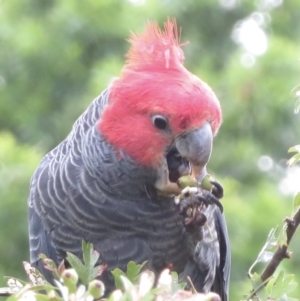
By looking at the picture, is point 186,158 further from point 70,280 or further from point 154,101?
point 70,280

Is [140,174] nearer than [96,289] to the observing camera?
No

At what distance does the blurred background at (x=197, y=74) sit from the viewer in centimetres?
322

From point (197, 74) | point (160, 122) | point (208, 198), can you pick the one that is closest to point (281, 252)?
point (208, 198)

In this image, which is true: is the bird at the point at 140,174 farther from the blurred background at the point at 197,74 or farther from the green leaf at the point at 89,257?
the blurred background at the point at 197,74

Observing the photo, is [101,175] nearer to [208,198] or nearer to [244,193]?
[208,198]

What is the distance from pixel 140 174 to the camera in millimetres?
1564

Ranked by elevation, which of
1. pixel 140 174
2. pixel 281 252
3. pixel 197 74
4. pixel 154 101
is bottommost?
pixel 281 252

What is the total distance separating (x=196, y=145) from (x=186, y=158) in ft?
0.19

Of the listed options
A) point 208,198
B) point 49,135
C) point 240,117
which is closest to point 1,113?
point 49,135

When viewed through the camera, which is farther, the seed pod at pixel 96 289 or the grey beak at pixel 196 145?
the grey beak at pixel 196 145

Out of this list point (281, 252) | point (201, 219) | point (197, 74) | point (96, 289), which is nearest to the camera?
point (96, 289)

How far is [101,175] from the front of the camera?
1613 mm

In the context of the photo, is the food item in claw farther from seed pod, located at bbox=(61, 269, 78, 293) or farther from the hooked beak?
seed pod, located at bbox=(61, 269, 78, 293)

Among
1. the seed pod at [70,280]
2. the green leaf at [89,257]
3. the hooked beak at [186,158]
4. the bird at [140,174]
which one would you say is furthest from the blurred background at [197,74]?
the seed pod at [70,280]
